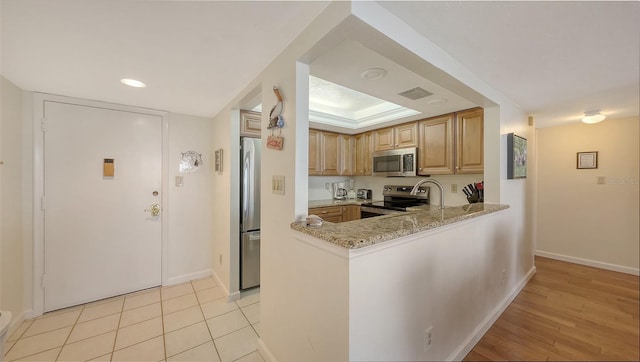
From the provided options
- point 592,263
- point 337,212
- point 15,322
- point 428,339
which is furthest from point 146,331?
point 592,263

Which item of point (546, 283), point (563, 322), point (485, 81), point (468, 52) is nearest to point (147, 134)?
point (468, 52)

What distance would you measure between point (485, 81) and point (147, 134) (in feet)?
11.2

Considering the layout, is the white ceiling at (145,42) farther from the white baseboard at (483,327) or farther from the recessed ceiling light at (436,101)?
the white baseboard at (483,327)

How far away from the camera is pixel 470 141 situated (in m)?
2.55

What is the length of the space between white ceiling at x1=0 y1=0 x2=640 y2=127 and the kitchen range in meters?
1.49

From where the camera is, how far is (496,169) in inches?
86.5

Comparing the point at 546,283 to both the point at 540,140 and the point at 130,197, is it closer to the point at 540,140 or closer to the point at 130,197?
the point at 540,140

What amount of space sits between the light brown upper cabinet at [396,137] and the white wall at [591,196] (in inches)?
→ 87.8

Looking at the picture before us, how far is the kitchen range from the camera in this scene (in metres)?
3.04

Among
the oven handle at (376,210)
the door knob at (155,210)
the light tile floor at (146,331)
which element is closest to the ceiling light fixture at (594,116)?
the oven handle at (376,210)

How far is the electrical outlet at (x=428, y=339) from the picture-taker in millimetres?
1307

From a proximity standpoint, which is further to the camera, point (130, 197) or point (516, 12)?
point (130, 197)

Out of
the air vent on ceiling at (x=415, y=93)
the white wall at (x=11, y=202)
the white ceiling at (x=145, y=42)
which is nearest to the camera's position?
the white ceiling at (x=145, y=42)

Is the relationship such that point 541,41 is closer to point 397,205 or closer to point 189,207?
point 397,205
